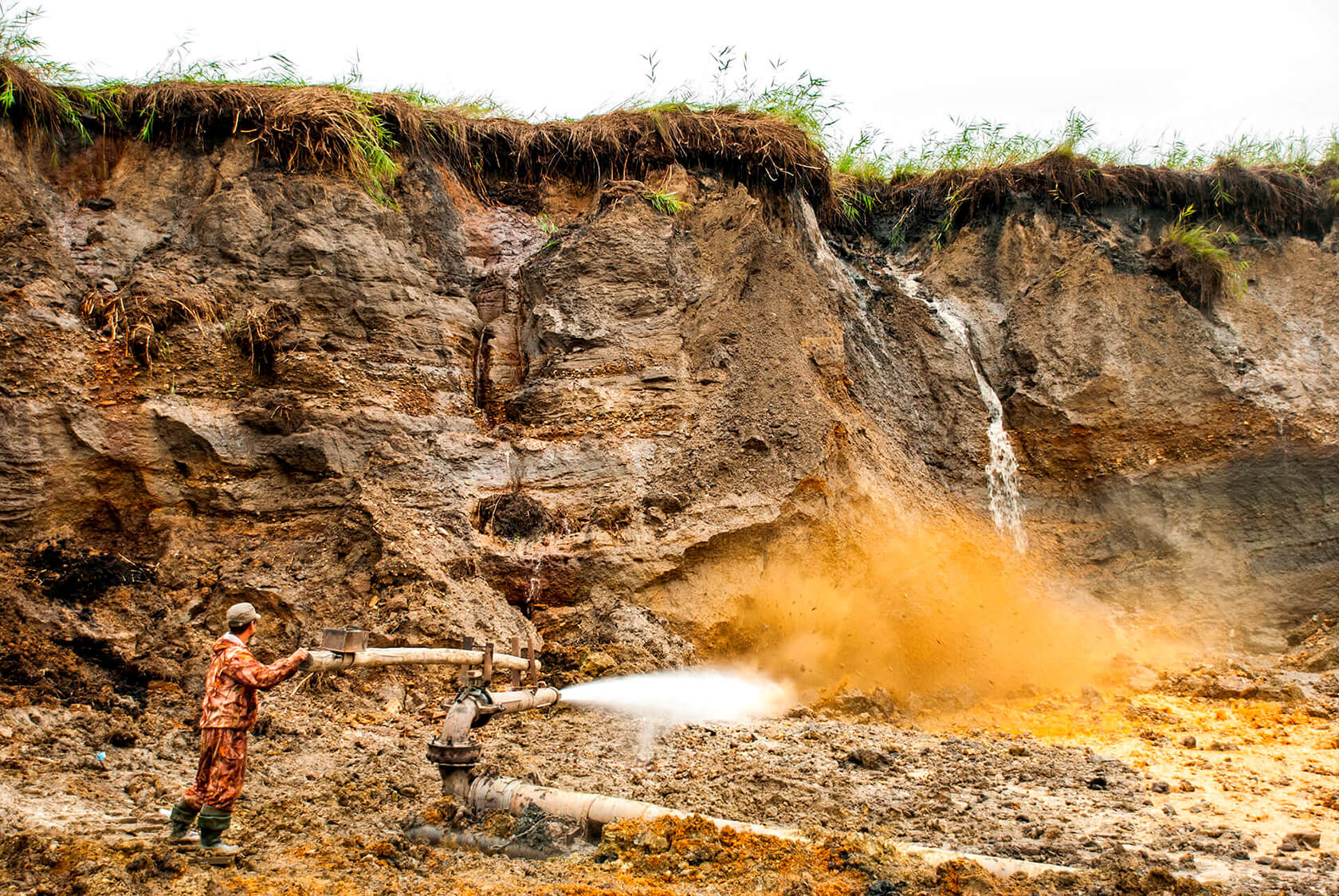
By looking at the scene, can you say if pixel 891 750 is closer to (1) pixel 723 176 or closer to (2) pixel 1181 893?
(2) pixel 1181 893

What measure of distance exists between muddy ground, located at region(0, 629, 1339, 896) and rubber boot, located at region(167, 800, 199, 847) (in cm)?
13

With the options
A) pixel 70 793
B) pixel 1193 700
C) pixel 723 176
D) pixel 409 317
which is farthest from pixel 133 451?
pixel 1193 700

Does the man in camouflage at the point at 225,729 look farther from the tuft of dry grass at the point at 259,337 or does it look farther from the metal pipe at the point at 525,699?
the tuft of dry grass at the point at 259,337

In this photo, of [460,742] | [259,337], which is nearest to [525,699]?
[460,742]

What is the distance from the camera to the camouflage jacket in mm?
4004

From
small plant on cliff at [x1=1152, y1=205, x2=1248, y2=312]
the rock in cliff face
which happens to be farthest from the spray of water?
small plant on cliff at [x1=1152, y1=205, x2=1248, y2=312]

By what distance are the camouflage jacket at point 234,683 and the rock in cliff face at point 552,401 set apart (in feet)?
7.80

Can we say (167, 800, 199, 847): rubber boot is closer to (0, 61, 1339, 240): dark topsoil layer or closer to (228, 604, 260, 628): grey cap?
(228, 604, 260, 628): grey cap

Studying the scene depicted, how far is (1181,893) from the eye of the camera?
3.44 m

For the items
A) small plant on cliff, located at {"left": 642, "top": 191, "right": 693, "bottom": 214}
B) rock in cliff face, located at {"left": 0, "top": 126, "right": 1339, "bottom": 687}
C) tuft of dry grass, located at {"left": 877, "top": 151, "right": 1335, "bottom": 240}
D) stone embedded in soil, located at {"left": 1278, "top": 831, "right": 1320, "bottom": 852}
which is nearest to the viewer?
stone embedded in soil, located at {"left": 1278, "top": 831, "right": 1320, "bottom": 852}

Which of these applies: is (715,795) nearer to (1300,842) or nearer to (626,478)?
(1300,842)

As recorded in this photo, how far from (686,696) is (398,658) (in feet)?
9.17

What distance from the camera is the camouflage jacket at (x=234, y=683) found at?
13.1 ft

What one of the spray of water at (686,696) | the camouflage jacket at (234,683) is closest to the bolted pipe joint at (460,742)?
the camouflage jacket at (234,683)
